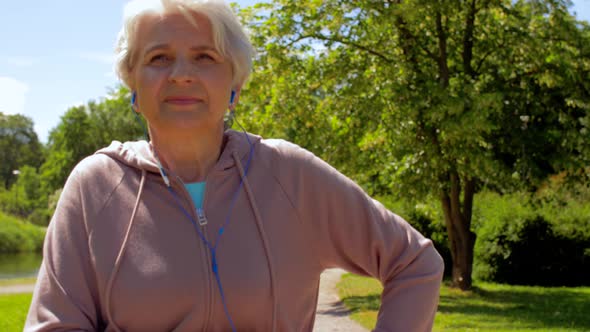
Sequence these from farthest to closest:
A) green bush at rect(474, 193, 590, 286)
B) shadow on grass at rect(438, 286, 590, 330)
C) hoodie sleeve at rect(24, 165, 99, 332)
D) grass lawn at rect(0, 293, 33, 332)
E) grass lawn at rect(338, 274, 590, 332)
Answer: green bush at rect(474, 193, 590, 286) → shadow on grass at rect(438, 286, 590, 330) → grass lawn at rect(338, 274, 590, 332) → grass lawn at rect(0, 293, 33, 332) → hoodie sleeve at rect(24, 165, 99, 332)

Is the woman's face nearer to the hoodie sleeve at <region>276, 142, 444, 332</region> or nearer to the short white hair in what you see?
the short white hair

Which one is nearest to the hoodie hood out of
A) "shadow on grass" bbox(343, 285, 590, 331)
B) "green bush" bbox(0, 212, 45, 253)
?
"shadow on grass" bbox(343, 285, 590, 331)

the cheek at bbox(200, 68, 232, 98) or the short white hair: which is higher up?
the short white hair

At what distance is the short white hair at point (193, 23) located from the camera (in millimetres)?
1854

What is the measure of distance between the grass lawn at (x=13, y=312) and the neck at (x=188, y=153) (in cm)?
801

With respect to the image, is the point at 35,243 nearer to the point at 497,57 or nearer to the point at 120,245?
the point at 497,57

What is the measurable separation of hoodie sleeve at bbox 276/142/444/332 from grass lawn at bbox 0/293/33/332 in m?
8.12

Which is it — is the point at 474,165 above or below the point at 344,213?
above

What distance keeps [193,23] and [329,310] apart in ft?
37.0

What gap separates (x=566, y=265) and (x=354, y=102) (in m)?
8.03

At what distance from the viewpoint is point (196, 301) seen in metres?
1.73

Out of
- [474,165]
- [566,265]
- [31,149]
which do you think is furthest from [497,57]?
[31,149]

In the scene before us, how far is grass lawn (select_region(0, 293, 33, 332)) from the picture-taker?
9297 mm

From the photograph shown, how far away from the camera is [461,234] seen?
15.2 m
